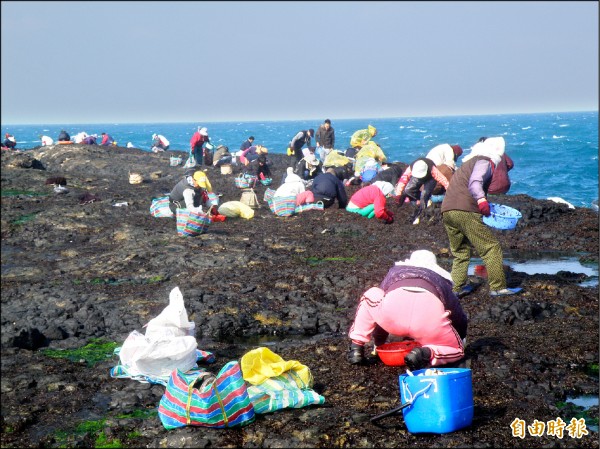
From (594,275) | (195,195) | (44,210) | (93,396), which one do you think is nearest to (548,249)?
(594,275)

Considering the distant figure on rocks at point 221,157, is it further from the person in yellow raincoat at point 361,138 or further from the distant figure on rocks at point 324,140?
the person in yellow raincoat at point 361,138

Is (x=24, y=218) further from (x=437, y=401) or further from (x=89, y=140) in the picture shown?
(x=89, y=140)

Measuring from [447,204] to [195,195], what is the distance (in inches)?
259

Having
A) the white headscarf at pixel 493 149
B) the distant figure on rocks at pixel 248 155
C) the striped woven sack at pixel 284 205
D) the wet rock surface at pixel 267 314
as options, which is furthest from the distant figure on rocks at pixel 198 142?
the white headscarf at pixel 493 149

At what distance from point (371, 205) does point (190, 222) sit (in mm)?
4289

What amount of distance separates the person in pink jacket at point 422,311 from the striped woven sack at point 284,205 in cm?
995

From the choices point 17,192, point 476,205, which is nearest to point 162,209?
point 17,192

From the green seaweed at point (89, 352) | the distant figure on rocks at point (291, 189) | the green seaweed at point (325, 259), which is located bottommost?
the green seaweed at point (325, 259)

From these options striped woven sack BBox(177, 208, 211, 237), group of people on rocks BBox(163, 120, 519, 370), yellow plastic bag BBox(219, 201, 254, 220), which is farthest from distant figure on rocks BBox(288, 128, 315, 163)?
striped woven sack BBox(177, 208, 211, 237)

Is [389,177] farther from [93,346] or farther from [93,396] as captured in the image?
[93,396]

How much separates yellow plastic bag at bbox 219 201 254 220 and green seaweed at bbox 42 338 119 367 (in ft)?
26.4

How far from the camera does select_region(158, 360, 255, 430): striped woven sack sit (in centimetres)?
500

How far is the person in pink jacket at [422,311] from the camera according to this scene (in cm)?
560

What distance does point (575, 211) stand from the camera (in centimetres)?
1606
